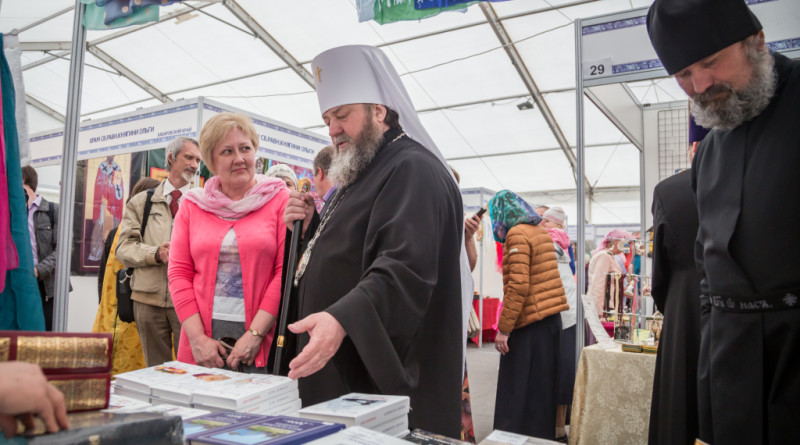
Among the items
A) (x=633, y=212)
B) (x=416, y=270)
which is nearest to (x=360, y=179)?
(x=416, y=270)

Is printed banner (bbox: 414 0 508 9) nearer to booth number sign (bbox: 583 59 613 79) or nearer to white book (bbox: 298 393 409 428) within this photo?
booth number sign (bbox: 583 59 613 79)

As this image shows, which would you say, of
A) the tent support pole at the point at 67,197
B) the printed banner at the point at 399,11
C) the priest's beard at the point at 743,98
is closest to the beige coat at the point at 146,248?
the tent support pole at the point at 67,197

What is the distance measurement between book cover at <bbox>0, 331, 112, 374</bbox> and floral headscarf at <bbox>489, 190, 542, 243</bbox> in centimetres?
340

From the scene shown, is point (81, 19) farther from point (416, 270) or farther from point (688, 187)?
point (688, 187)

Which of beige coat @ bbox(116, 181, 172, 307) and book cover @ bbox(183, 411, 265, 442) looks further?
beige coat @ bbox(116, 181, 172, 307)

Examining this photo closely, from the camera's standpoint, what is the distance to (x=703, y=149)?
1.71 m

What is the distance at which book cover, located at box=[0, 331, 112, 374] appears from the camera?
702mm

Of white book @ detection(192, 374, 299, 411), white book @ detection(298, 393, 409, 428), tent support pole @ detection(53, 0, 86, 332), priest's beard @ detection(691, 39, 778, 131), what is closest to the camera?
white book @ detection(298, 393, 409, 428)

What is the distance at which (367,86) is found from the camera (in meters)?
1.84

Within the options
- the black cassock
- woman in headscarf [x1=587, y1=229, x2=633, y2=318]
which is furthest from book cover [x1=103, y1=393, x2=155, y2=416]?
woman in headscarf [x1=587, y1=229, x2=633, y2=318]

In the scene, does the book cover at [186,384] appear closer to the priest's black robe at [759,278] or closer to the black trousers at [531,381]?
the priest's black robe at [759,278]

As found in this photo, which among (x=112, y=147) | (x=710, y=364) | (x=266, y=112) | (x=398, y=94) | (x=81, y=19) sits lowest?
(x=710, y=364)

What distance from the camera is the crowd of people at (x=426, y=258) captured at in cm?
132

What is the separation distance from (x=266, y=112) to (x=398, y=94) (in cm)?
1103
